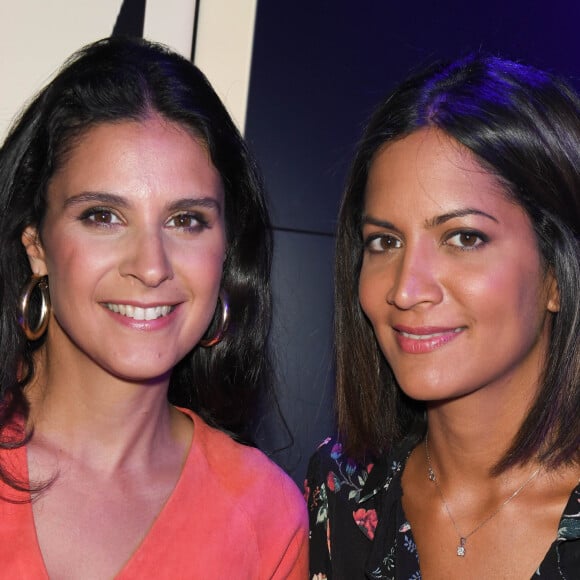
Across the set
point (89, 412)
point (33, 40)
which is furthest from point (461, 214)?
point (33, 40)

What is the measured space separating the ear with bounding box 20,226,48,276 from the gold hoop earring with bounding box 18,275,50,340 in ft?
0.06

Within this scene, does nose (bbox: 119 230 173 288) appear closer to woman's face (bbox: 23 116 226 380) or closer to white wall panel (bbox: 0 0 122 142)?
woman's face (bbox: 23 116 226 380)

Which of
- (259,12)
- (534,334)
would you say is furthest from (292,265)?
(534,334)

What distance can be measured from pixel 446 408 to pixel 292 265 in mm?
783

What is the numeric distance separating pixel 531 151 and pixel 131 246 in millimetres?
847

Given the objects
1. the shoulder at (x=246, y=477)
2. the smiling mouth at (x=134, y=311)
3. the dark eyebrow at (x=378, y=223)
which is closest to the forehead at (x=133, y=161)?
the smiling mouth at (x=134, y=311)

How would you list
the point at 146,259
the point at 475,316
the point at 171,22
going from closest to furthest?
1. the point at 146,259
2. the point at 475,316
3. the point at 171,22

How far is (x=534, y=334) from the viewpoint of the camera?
2029 mm

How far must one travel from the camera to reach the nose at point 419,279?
1.96m

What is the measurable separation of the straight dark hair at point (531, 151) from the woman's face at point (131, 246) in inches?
19.2

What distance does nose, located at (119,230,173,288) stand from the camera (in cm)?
183

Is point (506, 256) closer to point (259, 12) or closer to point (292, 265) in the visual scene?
point (292, 265)

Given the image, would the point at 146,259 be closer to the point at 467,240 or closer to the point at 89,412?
the point at 89,412

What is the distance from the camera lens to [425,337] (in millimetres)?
2014
